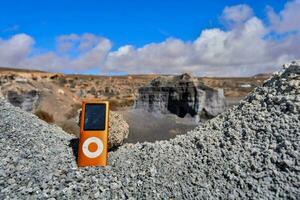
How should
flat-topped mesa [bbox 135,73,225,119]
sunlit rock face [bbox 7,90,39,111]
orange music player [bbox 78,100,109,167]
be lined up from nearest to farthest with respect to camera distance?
orange music player [bbox 78,100,109,167]
sunlit rock face [bbox 7,90,39,111]
flat-topped mesa [bbox 135,73,225,119]

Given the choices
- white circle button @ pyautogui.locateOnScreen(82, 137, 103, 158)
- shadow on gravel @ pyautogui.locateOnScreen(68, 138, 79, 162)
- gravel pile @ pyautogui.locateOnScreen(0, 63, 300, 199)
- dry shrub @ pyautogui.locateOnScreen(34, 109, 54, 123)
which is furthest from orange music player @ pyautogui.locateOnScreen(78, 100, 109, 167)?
dry shrub @ pyautogui.locateOnScreen(34, 109, 54, 123)

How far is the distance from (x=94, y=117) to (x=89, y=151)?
1.83 ft

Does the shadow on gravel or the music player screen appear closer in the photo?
the music player screen

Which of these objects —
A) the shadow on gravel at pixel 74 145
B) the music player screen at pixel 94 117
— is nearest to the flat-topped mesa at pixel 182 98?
the shadow on gravel at pixel 74 145

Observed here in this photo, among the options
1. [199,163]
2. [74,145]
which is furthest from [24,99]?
[199,163]

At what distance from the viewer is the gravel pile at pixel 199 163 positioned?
5.07m

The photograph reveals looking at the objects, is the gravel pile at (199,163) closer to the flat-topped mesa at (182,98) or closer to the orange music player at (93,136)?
the orange music player at (93,136)

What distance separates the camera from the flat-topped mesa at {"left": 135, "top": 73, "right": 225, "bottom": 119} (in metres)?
28.5

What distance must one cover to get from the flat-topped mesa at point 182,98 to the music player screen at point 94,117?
73.0 feet

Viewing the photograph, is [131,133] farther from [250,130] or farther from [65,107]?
[250,130]

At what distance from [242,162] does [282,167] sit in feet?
1.75

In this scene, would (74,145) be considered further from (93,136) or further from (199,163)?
(199,163)

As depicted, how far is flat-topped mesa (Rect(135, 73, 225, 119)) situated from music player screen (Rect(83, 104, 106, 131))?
2226 centimetres

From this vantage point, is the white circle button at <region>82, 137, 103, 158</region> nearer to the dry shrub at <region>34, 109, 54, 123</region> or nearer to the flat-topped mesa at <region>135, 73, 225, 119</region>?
the dry shrub at <region>34, 109, 54, 123</region>
